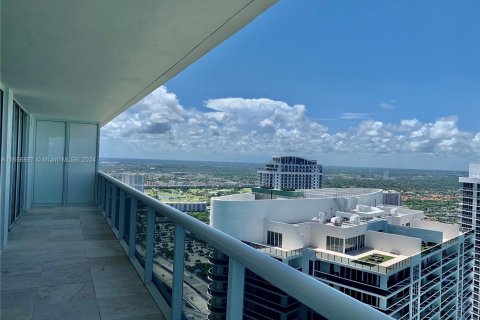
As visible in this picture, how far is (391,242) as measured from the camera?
1462 cm

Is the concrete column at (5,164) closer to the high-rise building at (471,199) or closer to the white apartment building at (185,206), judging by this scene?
the white apartment building at (185,206)

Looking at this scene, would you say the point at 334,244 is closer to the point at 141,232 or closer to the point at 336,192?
the point at 336,192

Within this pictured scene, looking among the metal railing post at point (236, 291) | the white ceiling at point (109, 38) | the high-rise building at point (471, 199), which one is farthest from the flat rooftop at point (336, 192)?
the metal railing post at point (236, 291)

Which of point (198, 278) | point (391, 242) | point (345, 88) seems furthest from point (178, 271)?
point (345, 88)

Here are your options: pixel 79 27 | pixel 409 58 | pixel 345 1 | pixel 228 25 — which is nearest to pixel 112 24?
pixel 79 27

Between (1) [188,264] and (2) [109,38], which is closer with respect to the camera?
(1) [188,264]

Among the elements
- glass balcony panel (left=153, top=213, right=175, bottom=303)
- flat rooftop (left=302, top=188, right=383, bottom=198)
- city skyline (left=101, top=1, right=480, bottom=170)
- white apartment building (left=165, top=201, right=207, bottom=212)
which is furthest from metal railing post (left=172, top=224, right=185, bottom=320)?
city skyline (left=101, top=1, right=480, bottom=170)

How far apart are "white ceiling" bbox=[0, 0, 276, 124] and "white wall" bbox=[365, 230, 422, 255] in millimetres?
12823

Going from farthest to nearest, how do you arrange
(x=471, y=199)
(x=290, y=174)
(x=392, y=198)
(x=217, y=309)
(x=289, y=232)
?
1. (x=290, y=174)
2. (x=392, y=198)
3. (x=289, y=232)
4. (x=471, y=199)
5. (x=217, y=309)

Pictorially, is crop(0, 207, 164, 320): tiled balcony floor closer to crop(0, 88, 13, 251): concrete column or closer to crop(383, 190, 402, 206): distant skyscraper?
crop(0, 88, 13, 251): concrete column

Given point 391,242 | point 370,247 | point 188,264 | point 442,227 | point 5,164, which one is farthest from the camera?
point 442,227

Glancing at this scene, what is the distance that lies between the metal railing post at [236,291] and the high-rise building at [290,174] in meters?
20.2

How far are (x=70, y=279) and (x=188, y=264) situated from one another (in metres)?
1.92

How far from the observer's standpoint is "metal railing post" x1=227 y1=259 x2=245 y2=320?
1502 millimetres
